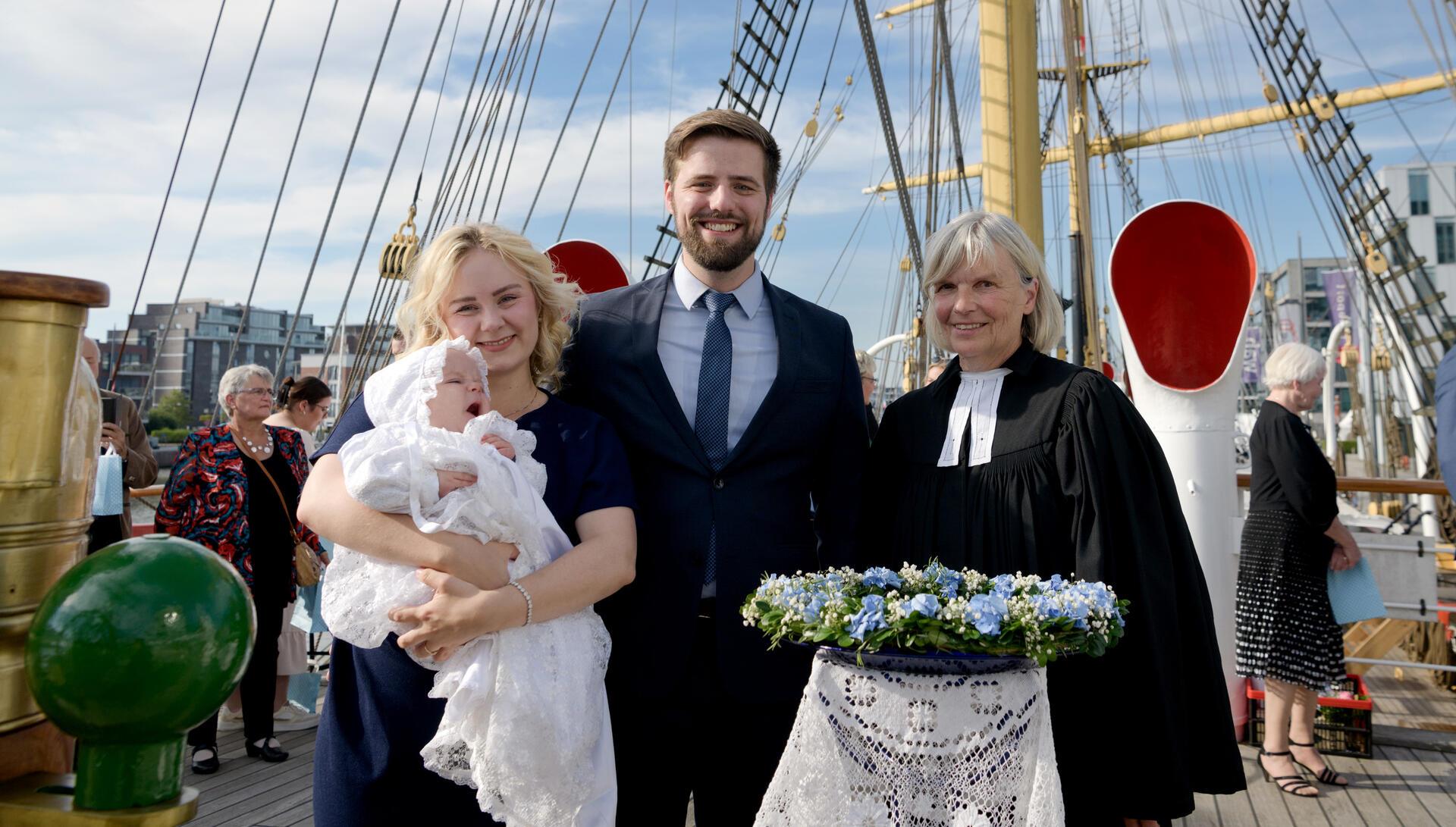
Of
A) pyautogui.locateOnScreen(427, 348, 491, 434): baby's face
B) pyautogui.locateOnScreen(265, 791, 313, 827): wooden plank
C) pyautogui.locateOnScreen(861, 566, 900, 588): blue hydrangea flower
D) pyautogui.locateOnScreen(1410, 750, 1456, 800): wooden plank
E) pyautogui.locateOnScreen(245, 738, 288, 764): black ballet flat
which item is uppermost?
pyautogui.locateOnScreen(427, 348, 491, 434): baby's face

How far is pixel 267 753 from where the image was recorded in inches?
186

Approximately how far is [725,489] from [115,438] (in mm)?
3546

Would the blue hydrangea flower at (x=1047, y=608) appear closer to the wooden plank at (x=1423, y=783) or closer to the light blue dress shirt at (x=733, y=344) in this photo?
the light blue dress shirt at (x=733, y=344)

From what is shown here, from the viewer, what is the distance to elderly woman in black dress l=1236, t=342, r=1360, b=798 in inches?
165

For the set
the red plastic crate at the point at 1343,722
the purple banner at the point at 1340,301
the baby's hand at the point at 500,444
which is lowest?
the red plastic crate at the point at 1343,722

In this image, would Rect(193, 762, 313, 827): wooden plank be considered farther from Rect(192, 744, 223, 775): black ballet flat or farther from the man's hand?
the man's hand

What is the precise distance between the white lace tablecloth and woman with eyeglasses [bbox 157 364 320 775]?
11.5 ft

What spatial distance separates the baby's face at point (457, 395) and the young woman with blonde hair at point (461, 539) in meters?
0.16

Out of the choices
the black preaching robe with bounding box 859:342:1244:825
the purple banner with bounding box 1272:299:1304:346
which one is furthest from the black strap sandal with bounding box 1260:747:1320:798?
the purple banner with bounding box 1272:299:1304:346

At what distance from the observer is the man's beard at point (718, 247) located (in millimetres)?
2395

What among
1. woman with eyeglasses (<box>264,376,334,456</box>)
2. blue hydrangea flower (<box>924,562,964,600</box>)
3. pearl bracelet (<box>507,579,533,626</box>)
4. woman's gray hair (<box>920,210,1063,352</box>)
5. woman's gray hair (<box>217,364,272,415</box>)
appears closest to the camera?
pearl bracelet (<box>507,579,533,626</box>)

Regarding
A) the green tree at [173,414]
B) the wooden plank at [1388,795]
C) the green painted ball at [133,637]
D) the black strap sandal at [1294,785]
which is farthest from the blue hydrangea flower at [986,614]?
the green tree at [173,414]

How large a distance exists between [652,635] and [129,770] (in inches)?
59.0

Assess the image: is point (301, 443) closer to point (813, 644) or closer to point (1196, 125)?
point (813, 644)
